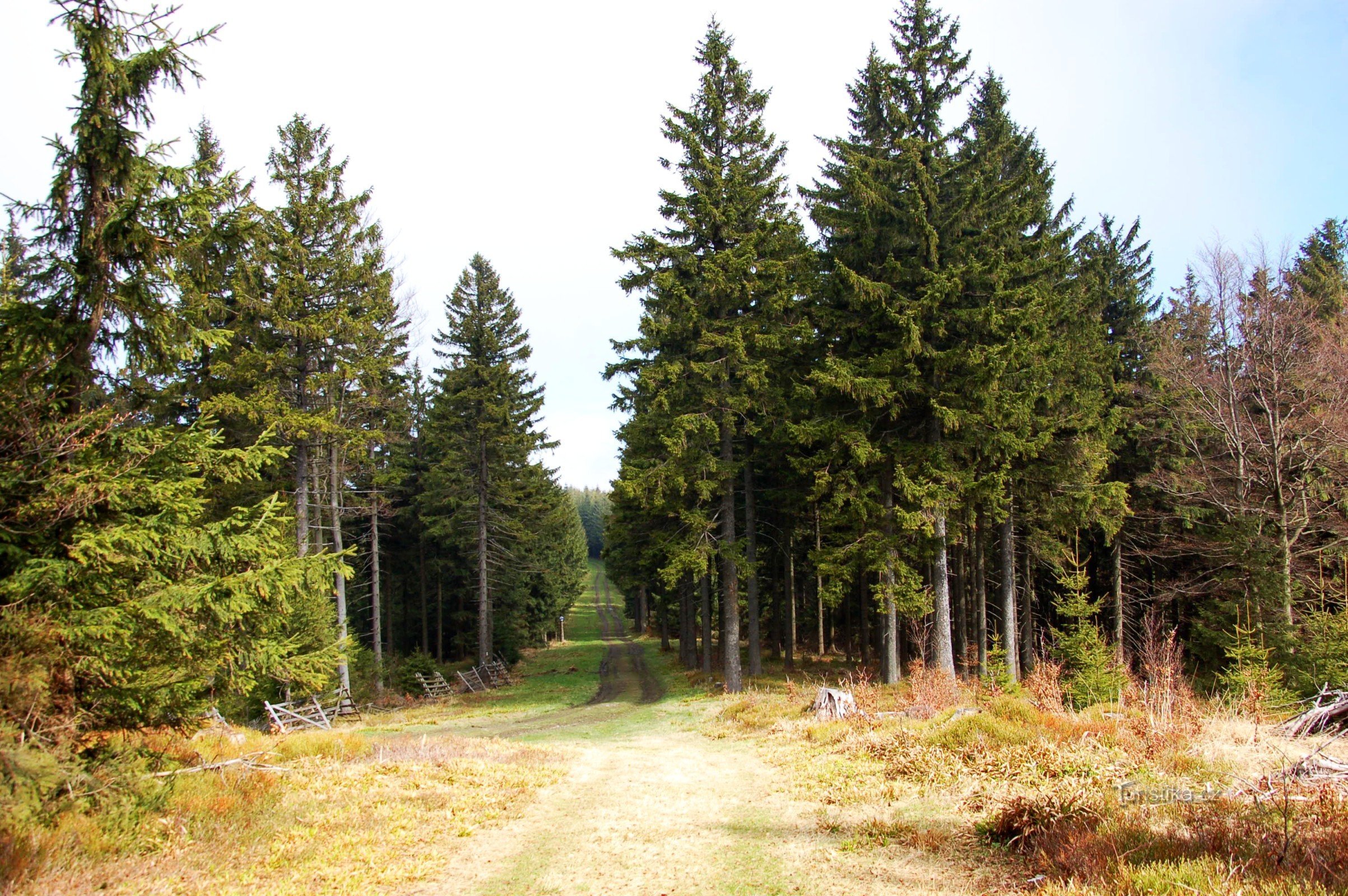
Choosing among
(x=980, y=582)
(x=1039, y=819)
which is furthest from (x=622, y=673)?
(x=1039, y=819)

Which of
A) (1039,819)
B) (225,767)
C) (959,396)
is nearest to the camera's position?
(1039,819)

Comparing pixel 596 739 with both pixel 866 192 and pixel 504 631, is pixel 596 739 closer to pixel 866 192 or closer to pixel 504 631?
pixel 866 192

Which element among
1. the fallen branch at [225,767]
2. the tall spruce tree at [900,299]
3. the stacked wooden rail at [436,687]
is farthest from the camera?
the stacked wooden rail at [436,687]

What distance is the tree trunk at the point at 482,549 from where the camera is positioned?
32.7 m

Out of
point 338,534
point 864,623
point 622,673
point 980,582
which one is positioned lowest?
point 622,673

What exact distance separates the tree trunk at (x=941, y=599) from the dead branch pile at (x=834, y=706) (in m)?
4.94

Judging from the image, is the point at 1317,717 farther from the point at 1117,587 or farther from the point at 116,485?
the point at 1117,587

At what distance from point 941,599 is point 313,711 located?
18252 mm

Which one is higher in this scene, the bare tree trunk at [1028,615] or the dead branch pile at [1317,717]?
the dead branch pile at [1317,717]

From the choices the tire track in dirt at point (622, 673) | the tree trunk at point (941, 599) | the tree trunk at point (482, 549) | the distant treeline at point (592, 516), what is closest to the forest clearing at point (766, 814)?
the tree trunk at point (941, 599)

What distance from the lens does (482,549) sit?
32844 mm

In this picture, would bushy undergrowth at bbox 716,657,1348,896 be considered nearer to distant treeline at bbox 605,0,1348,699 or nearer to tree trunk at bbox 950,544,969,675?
distant treeline at bbox 605,0,1348,699

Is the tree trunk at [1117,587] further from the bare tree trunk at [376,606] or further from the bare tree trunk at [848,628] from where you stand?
the bare tree trunk at [376,606]

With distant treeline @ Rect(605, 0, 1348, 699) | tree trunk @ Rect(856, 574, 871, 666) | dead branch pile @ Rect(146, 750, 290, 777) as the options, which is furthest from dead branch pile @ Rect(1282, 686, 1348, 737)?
tree trunk @ Rect(856, 574, 871, 666)
